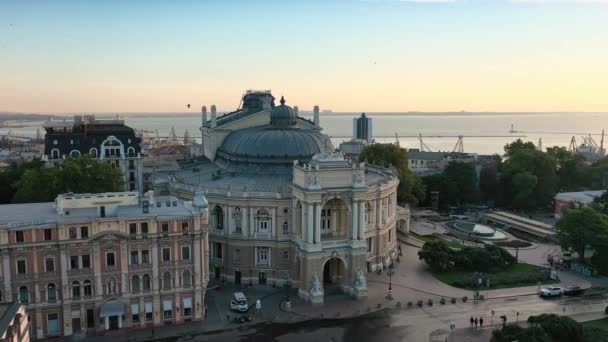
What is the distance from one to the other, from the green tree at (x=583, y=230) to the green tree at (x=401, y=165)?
32.2 m

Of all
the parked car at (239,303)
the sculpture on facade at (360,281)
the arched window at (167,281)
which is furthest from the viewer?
the sculpture on facade at (360,281)

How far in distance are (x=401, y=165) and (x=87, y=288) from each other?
6608cm

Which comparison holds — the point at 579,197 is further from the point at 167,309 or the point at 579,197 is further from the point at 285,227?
the point at 167,309

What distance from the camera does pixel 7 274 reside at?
44344mm

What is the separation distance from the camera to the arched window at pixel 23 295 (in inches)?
1777

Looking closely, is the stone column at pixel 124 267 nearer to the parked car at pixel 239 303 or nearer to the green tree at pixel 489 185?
the parked car at pixel 239 303

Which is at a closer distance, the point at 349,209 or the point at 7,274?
the point at 7,274

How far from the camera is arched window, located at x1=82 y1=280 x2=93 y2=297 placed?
47.2 meters

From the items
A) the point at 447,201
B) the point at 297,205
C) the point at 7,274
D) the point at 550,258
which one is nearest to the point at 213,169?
the point at 297,205

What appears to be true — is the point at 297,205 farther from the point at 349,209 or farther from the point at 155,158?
the point at 155,158

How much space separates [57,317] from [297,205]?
84.2ft

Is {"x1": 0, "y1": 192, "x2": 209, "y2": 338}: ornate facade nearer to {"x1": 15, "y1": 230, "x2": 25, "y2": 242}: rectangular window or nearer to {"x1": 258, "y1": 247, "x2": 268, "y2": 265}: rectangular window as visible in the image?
{"x1": 15, "y1": 230, "x2": 25, "y2": 242}: rectangular window

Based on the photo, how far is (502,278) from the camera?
62.2 meters

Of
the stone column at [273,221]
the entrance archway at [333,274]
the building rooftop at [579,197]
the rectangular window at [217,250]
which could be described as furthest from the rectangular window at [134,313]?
the building rooftop at [579,197]
